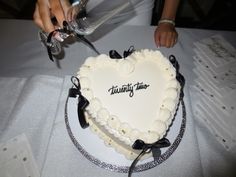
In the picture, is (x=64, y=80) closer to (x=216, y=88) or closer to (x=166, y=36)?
(x=166, y=36)

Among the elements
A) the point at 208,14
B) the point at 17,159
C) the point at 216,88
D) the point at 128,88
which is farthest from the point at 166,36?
the point at 208,14

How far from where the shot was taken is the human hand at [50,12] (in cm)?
80

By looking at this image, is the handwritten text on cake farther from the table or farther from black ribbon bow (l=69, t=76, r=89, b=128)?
the table

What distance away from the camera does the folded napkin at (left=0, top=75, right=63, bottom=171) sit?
797mm

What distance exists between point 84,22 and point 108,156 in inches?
17.1

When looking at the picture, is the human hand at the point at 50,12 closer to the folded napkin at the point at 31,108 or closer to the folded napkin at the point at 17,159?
the folded napkin at the point at 31,108

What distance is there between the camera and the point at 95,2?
1063 millimetres

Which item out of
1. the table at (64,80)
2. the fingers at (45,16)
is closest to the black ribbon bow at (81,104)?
the table at (64,80)

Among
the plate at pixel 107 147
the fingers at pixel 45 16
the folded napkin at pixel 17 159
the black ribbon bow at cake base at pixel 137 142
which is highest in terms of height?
the fingers at pixel 45 16

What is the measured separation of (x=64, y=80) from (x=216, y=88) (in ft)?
1.97

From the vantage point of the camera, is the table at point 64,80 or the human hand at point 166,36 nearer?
the table at point 64,80

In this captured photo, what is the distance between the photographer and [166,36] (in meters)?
1.04

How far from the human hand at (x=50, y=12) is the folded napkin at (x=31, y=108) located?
215 millimetres

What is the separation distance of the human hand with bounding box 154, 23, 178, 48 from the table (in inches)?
0.9
